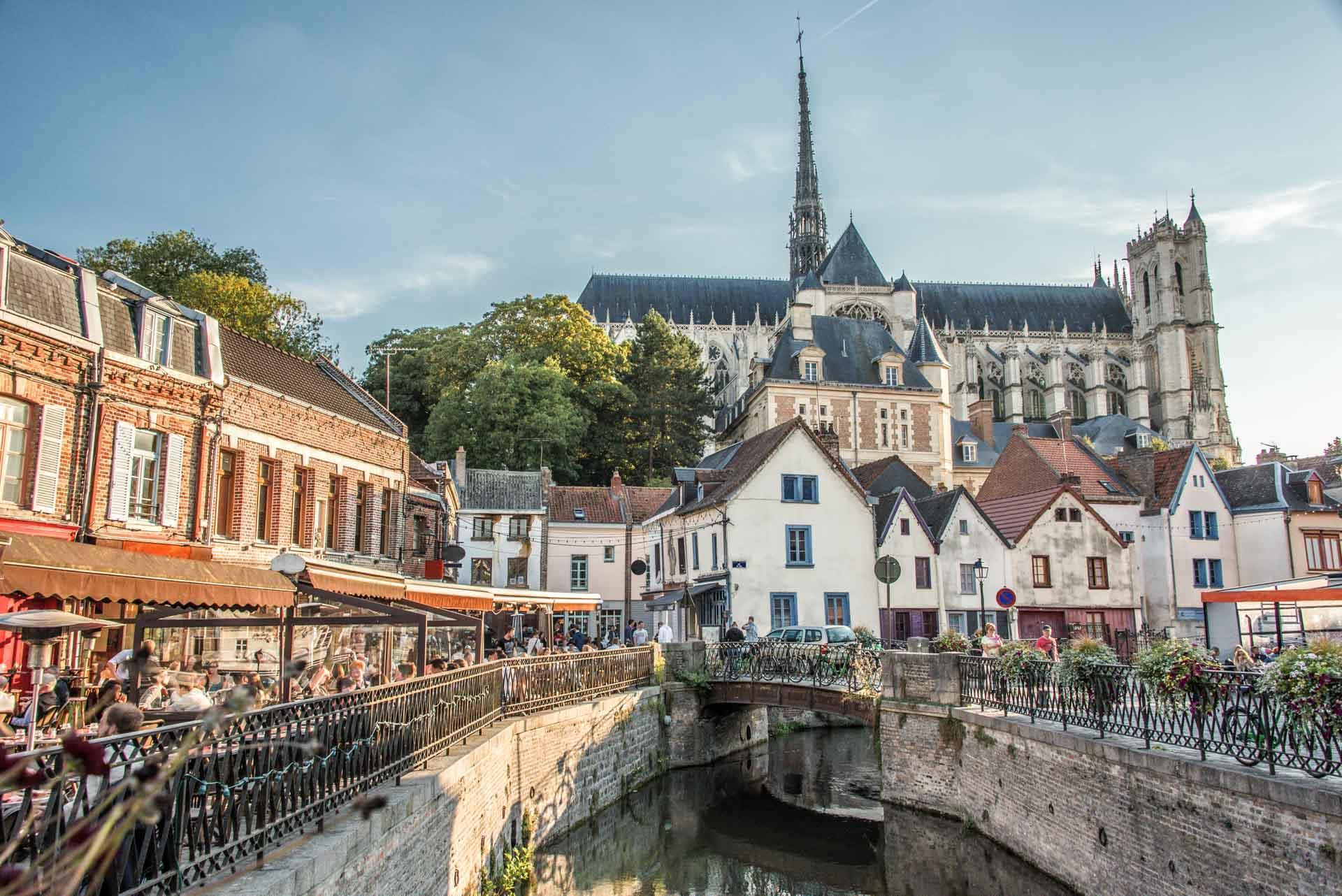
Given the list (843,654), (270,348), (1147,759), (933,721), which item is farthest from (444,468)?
(1147,759)

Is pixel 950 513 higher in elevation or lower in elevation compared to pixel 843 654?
higher

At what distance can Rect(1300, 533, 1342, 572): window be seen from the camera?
1547 inches

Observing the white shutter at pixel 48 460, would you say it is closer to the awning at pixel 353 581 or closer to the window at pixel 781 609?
the awning at pixel 353 581

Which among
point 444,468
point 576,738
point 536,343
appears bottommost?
point 576,738

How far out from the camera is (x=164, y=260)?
48406mm

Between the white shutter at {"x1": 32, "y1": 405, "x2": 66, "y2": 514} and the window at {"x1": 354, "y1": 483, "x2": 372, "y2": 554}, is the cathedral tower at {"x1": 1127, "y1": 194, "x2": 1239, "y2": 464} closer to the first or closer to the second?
the window at {"x1": 354, "y1": 483, "x2": 372, "y2": 554}

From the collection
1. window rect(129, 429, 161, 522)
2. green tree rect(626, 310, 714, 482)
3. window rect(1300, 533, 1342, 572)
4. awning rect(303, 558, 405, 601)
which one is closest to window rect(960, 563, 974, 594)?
window rect(1300, 533, 1342, 572)

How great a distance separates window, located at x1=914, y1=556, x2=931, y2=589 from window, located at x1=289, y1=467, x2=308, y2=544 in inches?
891

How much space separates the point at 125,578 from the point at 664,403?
154 feet

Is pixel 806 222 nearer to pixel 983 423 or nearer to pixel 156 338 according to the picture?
pixel 983 423

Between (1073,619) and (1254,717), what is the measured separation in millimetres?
29106

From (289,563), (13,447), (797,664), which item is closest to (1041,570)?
(797,664)

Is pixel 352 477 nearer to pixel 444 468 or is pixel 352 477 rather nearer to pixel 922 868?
pixel 444 468

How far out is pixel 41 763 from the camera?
18.7 feet
